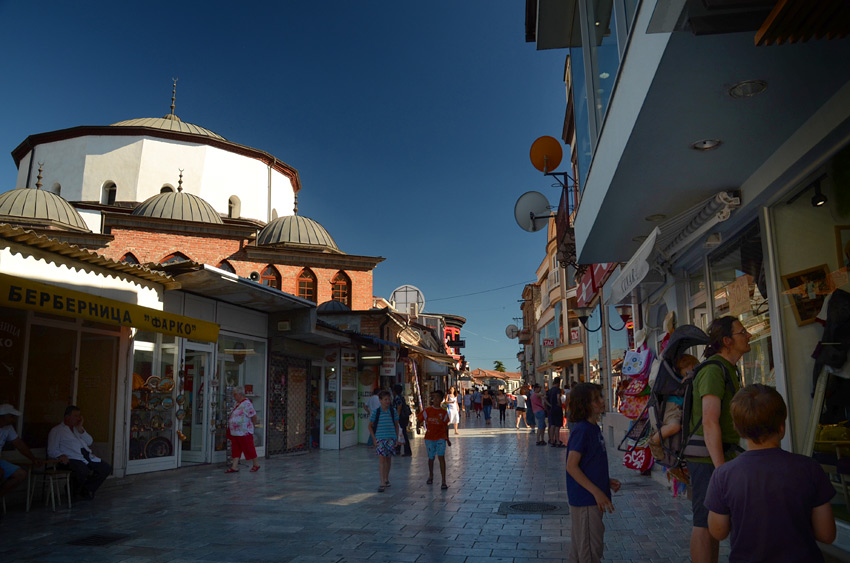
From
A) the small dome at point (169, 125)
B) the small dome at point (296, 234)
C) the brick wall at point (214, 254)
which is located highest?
the small dome at point (169, 125)

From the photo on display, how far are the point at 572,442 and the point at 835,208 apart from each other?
3.21 meters

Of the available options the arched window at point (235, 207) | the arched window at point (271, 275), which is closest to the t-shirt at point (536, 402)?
the arched window at point (271, 275)

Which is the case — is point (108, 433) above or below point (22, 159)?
below

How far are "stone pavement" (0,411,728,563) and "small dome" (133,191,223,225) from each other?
25.3 m

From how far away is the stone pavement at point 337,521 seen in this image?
231 inches

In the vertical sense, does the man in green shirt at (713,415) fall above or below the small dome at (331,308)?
below

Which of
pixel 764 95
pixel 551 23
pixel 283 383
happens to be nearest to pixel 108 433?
pixel 283 383

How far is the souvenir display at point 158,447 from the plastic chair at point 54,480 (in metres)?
2.81

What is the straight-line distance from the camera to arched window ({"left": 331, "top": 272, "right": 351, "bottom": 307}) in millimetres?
35781

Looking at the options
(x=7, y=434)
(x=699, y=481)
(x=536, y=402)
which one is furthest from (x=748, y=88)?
(x=536, y=402)

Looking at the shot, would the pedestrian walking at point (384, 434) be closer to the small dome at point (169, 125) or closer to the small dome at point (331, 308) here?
the small dome at point (331, 308)

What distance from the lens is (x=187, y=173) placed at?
39188mm

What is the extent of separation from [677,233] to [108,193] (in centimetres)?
3821

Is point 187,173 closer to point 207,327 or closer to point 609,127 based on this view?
point 207,327
